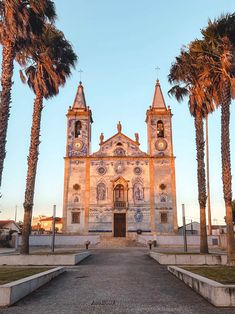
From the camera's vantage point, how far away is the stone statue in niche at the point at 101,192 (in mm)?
39062

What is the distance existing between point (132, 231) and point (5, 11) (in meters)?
29.2

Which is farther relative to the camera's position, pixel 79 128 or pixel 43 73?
pixel 79 128

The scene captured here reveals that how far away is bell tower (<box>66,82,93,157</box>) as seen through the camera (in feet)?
133

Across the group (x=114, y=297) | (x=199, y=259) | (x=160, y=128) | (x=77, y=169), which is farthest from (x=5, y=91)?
(x=160, y=128)

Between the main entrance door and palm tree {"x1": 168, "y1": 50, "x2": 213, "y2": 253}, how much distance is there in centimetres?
2096

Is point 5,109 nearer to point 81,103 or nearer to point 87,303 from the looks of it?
point 87,303

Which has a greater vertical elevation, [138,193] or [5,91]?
[5,91]

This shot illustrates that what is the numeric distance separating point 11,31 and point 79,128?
2851cm

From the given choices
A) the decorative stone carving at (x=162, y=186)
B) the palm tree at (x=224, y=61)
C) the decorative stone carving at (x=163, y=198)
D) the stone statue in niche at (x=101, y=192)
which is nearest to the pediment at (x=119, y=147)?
the stone statue in niche at (x=101, y=192)

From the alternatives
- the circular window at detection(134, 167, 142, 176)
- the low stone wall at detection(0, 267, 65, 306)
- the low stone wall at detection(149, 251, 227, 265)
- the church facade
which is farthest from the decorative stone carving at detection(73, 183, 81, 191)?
the low stone wall at detection(0, 267, 65, 306)

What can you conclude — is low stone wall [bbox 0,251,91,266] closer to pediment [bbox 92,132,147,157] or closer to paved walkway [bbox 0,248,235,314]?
paved walkway [bbox 0,248,235,314]

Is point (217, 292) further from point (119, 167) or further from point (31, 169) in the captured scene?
point (119, 167)

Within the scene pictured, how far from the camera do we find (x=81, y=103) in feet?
141

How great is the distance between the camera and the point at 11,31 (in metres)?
13.2
